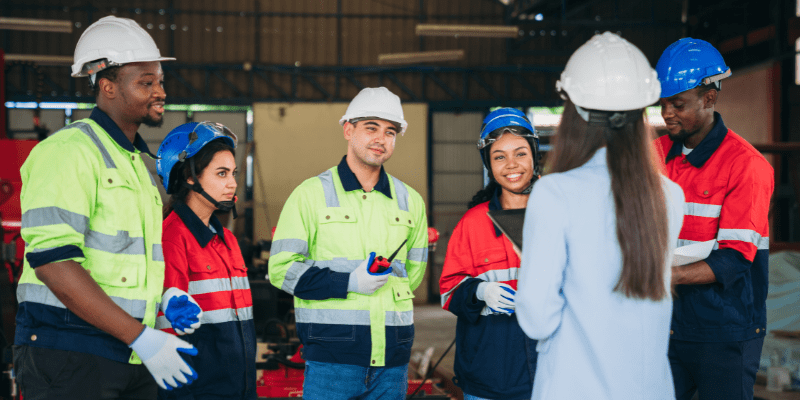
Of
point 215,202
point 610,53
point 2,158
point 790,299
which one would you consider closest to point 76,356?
point 215,202

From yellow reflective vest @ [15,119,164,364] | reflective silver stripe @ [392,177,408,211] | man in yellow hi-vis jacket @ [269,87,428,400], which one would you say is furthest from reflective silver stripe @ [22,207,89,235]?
A: reflective silver stripe @ [392,177,408,211]

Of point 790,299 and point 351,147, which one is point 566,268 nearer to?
point 351,147

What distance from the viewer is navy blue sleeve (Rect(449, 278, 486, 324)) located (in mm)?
2451

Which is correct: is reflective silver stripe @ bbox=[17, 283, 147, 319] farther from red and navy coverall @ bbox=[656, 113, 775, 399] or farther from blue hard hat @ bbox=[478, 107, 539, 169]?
red and navy coverall @ bbox=[656, 113, 775, 399]

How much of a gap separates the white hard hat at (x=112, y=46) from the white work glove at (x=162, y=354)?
90 centimetres

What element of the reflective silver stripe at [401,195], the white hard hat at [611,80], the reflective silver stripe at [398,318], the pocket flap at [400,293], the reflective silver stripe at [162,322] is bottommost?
the reflective silver stripe at [398,318]

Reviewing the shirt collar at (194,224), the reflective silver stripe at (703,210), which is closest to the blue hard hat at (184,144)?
the shirt collar at (194,224)

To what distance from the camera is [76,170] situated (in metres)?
1.87

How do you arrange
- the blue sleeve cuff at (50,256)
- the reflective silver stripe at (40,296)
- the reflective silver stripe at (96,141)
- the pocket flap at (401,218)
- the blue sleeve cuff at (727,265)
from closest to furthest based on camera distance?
1. the blue sleeve cuff at (50,256)
2. the reflective silver stripe at (40,296)
3. the reflective silver stripe at (96,141)
4. the blue sleeve cuff at (727,265)
5. the pocket flap at (401,218)

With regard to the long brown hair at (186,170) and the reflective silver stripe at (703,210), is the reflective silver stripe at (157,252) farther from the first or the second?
the reflective silver stripe at (703,210)

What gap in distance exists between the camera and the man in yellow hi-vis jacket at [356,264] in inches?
103

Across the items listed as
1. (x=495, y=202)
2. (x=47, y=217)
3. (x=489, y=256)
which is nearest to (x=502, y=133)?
(x=495, y=202)

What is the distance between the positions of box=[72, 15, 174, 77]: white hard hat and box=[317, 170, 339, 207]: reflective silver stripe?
3.06 ft

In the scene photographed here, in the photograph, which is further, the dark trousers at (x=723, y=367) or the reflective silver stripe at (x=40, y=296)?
the dark trousers at (x=723, y=367)
